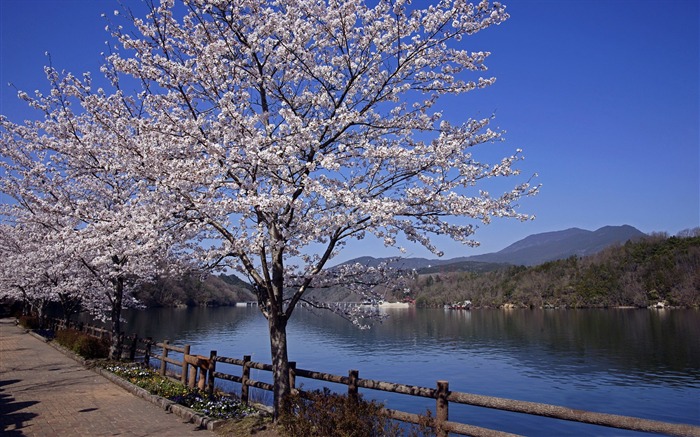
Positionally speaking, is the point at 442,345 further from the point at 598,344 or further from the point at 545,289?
the point at 545,289

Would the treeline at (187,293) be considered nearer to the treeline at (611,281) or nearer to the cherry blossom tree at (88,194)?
the treeline at (611,281)

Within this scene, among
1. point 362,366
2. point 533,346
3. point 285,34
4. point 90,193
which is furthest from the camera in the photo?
point 533,346

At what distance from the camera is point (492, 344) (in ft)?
141

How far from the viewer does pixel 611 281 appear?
107 m

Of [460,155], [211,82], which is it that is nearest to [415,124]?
[460,155]

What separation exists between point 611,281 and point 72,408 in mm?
115776

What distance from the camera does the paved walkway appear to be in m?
8.94

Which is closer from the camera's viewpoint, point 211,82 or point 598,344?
point 211,82

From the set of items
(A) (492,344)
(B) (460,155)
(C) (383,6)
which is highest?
(C) (383,6)

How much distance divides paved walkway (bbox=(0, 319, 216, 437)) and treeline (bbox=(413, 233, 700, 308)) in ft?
239

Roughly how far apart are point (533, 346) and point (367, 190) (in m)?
36.9

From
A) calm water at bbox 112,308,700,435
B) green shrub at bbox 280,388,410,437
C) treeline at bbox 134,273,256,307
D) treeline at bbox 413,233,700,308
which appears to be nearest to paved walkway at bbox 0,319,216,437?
green shrub at bbox 280,388,410,437

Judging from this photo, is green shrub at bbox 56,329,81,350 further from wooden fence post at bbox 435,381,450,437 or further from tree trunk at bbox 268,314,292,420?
wooden fence post at bbox 435,381,450,437

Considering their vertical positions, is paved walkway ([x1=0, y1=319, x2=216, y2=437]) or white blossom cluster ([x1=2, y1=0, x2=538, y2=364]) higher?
white blossom cluster ([x1=2, y1=0, x2=538, y2=364])
